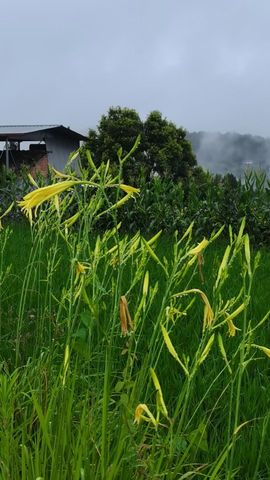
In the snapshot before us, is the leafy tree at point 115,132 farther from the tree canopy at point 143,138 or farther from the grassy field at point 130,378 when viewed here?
the grassy field at point 130,378

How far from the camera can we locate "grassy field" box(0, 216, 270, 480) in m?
1.10

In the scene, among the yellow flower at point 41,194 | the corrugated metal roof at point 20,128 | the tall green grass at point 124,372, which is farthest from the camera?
the corrugated metal roof at point 20,128

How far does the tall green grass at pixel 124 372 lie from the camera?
3.57 ft

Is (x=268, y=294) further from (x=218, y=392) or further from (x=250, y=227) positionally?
A: (x=250, y=227)

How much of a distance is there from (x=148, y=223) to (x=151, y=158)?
16.4 meters

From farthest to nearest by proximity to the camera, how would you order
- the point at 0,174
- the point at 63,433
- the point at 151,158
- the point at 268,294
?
the point at 151,158 → the point at 0,174 → the point at 268,294 → the point at 63,433

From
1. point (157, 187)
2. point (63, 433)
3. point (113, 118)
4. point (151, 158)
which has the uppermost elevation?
point (113, 118)

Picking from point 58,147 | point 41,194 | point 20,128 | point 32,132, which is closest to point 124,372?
point 41,194

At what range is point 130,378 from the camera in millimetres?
1317

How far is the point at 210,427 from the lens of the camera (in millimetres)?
1847

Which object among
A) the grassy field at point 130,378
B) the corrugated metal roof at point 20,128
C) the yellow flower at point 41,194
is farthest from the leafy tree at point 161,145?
the yellow flower at point 41,194

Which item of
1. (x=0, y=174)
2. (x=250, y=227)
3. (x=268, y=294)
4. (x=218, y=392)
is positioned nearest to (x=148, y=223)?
(x=250, y=227)

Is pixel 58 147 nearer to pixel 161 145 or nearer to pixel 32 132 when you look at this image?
pixel 32 132

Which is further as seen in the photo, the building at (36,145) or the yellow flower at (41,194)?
the building at (36,145)
